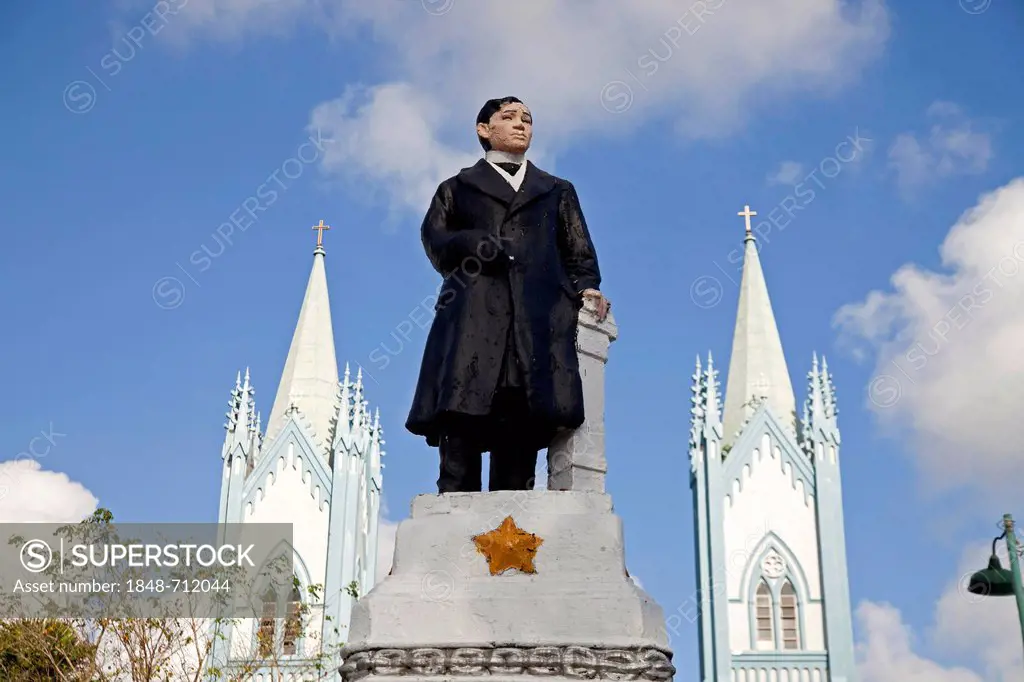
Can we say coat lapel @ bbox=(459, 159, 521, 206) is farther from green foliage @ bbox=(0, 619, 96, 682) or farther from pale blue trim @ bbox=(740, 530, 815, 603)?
pale blue trim @ bbox=(740, 530, 815, 603)

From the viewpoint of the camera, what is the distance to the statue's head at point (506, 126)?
5.69 m

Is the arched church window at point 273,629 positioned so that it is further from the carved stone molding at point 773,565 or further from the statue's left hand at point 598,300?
the carved stone molding at point 773,565

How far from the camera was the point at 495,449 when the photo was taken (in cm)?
539

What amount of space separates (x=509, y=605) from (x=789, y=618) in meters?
34.9

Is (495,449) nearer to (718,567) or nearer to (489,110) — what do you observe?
(489,110)

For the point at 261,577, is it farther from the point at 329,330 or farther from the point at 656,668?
the point at 656,668

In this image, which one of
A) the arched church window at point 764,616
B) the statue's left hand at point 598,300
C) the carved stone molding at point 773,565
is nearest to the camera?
the statue's left hand at point 598,300

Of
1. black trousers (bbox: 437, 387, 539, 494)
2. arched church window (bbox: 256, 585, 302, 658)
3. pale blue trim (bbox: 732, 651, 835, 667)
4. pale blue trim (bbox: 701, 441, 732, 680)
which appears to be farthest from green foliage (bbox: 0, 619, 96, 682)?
pale blue trim (bbox: 732, 651, 835, 667)

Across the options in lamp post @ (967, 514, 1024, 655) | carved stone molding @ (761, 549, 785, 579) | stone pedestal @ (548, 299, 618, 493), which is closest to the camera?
stone pedestal @ (548, 299, 618, 493)

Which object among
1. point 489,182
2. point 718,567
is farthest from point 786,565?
point 489,182

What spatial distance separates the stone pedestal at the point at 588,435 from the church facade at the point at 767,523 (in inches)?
1309

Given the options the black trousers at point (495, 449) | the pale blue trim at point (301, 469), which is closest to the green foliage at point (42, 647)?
the black trousers at point (495, 449)

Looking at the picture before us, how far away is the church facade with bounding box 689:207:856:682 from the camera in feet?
121

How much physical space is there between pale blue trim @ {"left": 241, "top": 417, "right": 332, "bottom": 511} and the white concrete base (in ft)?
116
